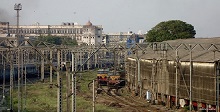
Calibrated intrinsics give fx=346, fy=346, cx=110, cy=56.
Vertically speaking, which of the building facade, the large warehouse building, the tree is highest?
the building facade

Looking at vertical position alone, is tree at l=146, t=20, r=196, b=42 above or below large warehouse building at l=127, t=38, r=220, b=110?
above

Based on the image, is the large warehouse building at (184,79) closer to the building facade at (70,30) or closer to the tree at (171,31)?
the tree at (171,31)

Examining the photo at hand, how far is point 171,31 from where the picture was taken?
75.4 m

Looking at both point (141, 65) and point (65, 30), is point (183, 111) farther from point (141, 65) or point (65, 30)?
point (65, 30)

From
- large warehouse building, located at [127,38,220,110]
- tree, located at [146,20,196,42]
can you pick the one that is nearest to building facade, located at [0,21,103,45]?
tree, located at [146,20,196,42]

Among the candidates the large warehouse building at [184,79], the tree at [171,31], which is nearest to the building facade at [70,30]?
the tree at [171,31]

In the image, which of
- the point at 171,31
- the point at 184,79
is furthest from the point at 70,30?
the point at 184,79

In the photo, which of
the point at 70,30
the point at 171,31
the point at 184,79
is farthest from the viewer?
the point at 70,30

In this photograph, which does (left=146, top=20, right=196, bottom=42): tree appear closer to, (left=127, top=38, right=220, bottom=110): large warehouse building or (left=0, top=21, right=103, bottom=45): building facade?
(left=127, top=38, right=220, bottom=110): large warehouse building

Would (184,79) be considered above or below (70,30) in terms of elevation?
below

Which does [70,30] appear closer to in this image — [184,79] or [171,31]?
[171,31]

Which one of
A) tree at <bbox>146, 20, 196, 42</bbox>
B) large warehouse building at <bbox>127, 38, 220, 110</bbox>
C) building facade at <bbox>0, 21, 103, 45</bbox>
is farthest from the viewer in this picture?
building facade at <bbox>0, 21, 103, 45</bbox>

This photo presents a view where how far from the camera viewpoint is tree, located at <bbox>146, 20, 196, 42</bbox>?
73.6m

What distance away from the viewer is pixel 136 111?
93.9ft
